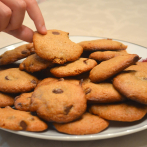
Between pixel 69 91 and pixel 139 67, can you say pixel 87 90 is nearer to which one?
pixel 69 91

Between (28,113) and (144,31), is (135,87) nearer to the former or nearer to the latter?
(28,113)

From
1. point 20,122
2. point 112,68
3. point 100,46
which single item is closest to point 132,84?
point 112,68

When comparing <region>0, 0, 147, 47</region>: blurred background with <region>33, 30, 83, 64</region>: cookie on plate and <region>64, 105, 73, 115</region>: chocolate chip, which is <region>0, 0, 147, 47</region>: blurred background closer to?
<region>33, 30, 83, 64</region>: cookie on plate

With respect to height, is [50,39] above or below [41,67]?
above

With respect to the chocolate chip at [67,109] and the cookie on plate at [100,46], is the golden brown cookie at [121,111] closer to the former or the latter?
the chocolate chip at [67,109]

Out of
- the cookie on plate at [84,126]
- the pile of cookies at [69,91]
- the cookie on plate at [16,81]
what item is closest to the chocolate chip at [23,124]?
the pile of cookies at [69,91]

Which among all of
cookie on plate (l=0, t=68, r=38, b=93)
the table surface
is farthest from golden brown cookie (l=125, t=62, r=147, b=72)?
the table surface

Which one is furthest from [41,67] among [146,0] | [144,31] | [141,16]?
[146,0]
